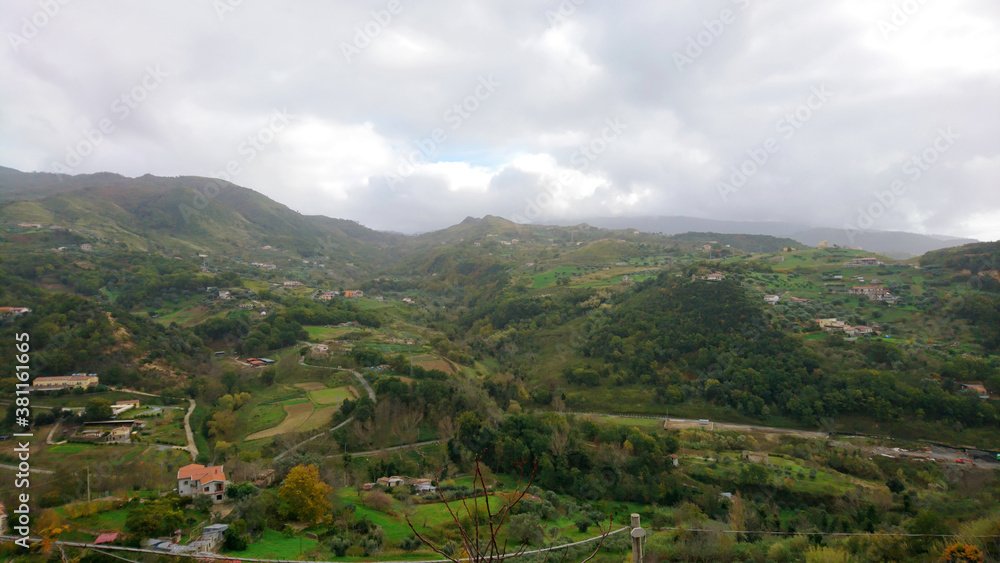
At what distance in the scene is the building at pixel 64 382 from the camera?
30.6 m

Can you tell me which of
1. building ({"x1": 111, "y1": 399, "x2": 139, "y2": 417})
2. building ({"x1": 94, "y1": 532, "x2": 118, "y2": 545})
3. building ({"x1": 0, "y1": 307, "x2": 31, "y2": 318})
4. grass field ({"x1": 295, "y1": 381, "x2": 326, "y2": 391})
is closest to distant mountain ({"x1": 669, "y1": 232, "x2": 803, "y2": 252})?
grass field ({"x1": 295, "y1": 381, "x2": 326, "y2": 391})

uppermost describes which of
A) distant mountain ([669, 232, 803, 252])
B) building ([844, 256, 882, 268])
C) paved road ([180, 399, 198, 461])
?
distant mountain ([669, 232, 803, 252])

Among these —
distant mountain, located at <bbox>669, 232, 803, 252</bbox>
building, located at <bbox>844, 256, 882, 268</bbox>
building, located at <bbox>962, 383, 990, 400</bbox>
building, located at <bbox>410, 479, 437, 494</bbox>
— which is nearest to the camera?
building, located at <bbox>410, 479, 437, 494</bbox>

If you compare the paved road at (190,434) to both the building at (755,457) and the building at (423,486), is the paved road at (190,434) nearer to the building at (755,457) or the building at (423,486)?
the building at (423,486)

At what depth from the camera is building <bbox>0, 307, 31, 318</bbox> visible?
36378 millimetres

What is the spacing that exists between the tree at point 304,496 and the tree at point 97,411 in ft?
58.9

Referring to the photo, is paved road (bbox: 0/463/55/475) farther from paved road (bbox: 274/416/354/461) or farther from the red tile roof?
paved road (bbox: 274/416/354/461)

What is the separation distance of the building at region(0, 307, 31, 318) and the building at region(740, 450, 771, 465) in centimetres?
5704

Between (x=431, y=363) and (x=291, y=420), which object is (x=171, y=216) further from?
(x=291, y=420)

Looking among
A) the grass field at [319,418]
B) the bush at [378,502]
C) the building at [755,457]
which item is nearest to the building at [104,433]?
the grass field at [319,418]

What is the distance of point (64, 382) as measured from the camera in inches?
1219

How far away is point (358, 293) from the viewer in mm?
84125

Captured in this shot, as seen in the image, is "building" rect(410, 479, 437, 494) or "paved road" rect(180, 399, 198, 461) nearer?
"building" rect(410, 479, 437, 494)

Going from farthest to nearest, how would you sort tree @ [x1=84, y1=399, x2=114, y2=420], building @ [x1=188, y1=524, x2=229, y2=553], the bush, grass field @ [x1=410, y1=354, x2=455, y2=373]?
grass field @ [x1=410, y1=354, x2=455, y2=373], tree @ [x1=84, y1=399, x2=114, y2=420], the bush, building @ [x1=188, y1=524, x2=229, y2=553]
